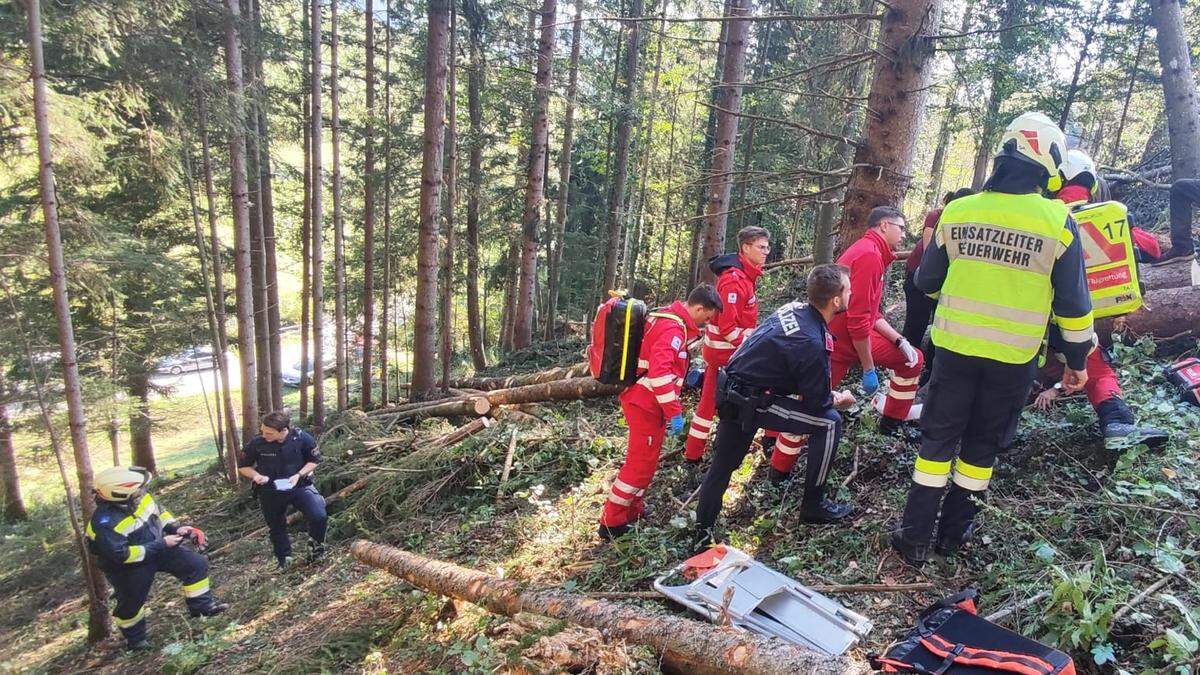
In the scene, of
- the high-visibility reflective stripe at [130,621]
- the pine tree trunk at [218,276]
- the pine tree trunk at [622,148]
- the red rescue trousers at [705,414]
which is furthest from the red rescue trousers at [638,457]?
the pine tree trunk at [622,148]

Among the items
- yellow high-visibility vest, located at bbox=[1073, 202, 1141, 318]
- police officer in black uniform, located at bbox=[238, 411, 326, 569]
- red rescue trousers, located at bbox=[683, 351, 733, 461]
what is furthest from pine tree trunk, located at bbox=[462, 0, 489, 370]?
yellow high-visibility vest, located at bbox=[1073, 202, 1141, 318]

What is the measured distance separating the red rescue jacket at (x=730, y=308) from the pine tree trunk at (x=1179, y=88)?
6.20 metres

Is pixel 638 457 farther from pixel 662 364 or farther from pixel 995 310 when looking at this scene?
pixel 995 310

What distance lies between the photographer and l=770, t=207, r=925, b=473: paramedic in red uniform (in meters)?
4.54

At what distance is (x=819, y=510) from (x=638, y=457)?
4.57 feet

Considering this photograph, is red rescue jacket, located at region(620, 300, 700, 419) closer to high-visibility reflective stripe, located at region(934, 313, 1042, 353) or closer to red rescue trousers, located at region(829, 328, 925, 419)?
red rescue trousers, located at region(829, 328, 925, 419)

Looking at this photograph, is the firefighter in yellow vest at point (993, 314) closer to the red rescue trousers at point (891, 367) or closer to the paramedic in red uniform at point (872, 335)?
the paramedic in red uniform at point (872, 335)

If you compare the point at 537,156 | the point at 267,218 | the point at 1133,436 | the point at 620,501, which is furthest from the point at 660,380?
the point at 267,218

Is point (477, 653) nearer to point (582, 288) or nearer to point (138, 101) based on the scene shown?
point (138, 101)

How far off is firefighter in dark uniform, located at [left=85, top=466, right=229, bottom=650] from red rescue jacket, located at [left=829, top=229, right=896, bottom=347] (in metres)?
6.50

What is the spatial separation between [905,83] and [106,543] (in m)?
8.12

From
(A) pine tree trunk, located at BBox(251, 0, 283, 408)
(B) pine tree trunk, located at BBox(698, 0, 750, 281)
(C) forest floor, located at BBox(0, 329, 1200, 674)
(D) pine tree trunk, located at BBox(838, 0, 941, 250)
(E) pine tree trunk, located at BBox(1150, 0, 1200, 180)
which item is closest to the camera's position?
(C) forest floor, located at BBox(0, 329, 1200, 674)

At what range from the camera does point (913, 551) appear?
360 centimetres

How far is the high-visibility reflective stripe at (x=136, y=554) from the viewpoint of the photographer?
18.2 feet
